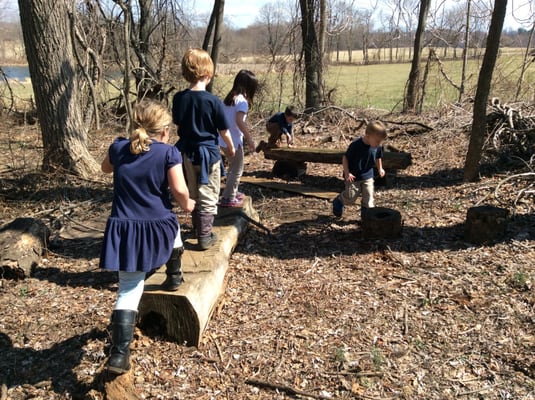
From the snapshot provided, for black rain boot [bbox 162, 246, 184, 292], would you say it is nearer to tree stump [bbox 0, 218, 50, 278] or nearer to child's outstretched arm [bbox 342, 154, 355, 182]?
tree stump [bbox 0, 218, 50, 278]

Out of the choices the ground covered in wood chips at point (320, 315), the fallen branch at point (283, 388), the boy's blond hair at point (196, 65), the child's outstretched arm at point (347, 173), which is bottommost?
the fallen branch at point (283, 388)

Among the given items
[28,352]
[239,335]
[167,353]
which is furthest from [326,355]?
[28,352]

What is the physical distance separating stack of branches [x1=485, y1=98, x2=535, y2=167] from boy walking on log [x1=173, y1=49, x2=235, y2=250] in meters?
4.51

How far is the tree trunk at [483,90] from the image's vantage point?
18.2ft

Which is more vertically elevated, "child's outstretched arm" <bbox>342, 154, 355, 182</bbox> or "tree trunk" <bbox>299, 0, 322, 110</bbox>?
"tree trunk" <bbox>299, 0, 322, 110</bbox>

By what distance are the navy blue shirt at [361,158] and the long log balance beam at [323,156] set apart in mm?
1513

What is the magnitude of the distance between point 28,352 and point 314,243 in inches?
115

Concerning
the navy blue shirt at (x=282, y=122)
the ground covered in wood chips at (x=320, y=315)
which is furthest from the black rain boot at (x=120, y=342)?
the navy blue shirt at (x=282, y=122)

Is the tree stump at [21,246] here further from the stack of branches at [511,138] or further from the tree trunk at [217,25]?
the tree trunk at [217,25]

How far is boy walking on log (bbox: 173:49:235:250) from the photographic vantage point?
3.65m

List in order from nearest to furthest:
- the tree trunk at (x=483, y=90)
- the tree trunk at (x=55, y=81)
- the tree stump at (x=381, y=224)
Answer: the tree stump at (x=381, y=224) → the tree trunk at (x=483, y=90) → the tree trunk at (x=55, y=81)

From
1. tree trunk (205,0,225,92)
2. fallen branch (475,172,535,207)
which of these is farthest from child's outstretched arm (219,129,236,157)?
tree trunk (205,0,225,92)

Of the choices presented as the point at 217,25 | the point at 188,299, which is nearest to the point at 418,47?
the point at 217,25

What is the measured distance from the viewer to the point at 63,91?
645 centimetres
